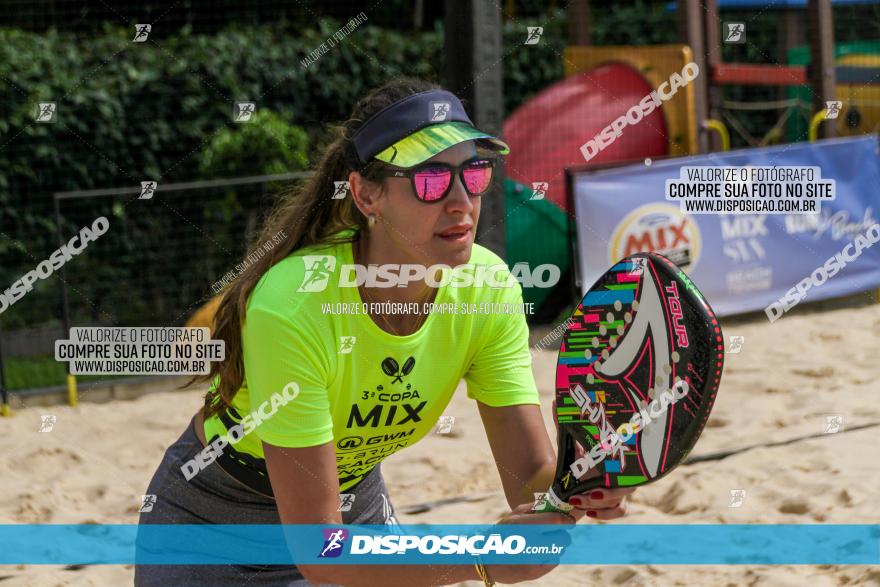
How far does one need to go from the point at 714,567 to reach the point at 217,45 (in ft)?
19.6

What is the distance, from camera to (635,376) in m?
2.07

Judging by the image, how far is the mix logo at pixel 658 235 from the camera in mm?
6738

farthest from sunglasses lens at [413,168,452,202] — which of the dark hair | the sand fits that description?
the sand

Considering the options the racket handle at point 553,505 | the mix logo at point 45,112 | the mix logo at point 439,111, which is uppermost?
the mix logo at point 45,112

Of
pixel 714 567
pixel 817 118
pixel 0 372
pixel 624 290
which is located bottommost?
pixel 714 567

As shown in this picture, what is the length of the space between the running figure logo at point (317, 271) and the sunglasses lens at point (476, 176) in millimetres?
336

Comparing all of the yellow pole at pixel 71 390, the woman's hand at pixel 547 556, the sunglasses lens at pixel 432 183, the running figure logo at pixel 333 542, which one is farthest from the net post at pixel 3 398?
the woman's hand at pixel 547 556

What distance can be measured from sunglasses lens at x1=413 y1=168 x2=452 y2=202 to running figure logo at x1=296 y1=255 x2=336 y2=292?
0.82 feet

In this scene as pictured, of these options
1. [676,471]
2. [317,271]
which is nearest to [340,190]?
[317,271]

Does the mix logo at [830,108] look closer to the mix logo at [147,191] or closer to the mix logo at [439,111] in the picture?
the mix logo at [147,191]

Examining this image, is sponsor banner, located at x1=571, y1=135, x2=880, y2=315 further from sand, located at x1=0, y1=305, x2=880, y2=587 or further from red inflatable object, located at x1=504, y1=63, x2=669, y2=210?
red inflatable object, located at x1=504, y1=63, x2=669, y2=210

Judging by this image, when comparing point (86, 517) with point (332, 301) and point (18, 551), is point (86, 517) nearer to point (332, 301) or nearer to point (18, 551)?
point (18, 551)

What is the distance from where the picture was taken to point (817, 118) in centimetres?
735

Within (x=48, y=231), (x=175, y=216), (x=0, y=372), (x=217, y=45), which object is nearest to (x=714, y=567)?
(x=0, y=372)
